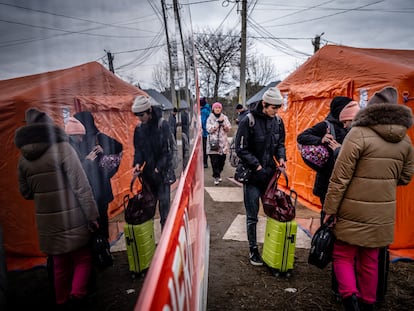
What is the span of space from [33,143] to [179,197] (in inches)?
25.7

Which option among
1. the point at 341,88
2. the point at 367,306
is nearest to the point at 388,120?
the point at 367,306

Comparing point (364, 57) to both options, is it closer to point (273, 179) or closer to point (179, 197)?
point (273, 179)

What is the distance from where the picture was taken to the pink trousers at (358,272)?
91.2 inches

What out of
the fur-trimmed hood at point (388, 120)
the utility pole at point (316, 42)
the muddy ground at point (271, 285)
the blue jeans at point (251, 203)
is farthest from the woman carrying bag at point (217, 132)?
the utility pole at point (316, 42)

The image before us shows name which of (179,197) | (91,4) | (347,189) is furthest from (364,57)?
(91,4)

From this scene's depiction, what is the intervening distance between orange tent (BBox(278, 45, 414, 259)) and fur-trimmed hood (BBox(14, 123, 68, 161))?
3776mm

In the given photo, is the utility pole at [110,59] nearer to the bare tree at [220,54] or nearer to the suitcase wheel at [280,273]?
the suitcase wheel at [280,273]

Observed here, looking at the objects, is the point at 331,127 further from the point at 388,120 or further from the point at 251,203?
the point at 251,203

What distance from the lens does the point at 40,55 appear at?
0.39m

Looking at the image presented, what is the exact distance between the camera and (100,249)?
20.9 inches

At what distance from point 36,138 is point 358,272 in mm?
2646

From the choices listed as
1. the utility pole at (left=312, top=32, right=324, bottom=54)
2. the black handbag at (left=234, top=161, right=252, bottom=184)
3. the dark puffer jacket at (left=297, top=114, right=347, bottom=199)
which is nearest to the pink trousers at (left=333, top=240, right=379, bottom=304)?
the dark puffer jacket at (left=297, top=114, right=347, bottom=199)

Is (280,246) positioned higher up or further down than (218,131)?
further down

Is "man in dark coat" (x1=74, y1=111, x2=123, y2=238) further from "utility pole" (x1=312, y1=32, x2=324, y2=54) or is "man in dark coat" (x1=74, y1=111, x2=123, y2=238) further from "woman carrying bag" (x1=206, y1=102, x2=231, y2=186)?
"utility pole" (x1=312, y1=32, x2=324, y2=54)
